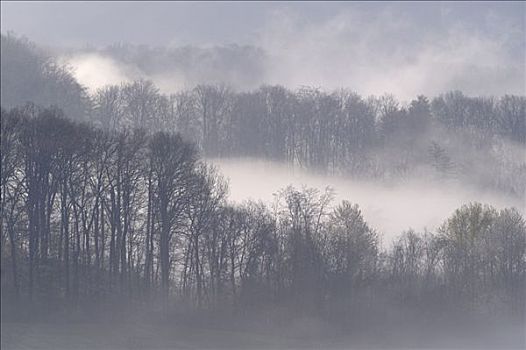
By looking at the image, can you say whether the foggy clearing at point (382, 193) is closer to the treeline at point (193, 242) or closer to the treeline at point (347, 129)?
the treeline at point (347, 129)

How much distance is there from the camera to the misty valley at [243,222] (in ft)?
248

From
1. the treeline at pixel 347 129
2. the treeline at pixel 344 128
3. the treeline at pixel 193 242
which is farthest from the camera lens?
the treeline at pixel 347 129

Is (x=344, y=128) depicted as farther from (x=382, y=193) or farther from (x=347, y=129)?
(x=382, y=193)

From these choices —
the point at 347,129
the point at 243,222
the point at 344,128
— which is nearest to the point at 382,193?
the point at 347,129

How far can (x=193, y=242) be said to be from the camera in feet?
311

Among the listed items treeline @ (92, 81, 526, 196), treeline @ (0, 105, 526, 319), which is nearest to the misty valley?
treeline @ (0, 105, 526, 319)

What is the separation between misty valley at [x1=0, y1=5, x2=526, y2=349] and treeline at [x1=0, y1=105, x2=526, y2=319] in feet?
0.59

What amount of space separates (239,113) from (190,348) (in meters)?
75.3

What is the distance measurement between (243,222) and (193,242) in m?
5.95

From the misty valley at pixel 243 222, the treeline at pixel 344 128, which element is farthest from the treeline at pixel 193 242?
the treeline at pixel 344 128

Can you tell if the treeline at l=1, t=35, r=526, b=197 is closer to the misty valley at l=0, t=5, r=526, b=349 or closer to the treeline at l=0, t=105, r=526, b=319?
the misty valley at l=0, t=5, r=526, b=349

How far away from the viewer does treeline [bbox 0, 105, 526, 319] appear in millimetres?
75750

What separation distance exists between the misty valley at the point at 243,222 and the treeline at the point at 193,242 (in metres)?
0.18

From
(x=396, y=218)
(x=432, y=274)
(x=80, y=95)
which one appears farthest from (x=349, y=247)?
(x=80, y=95)
